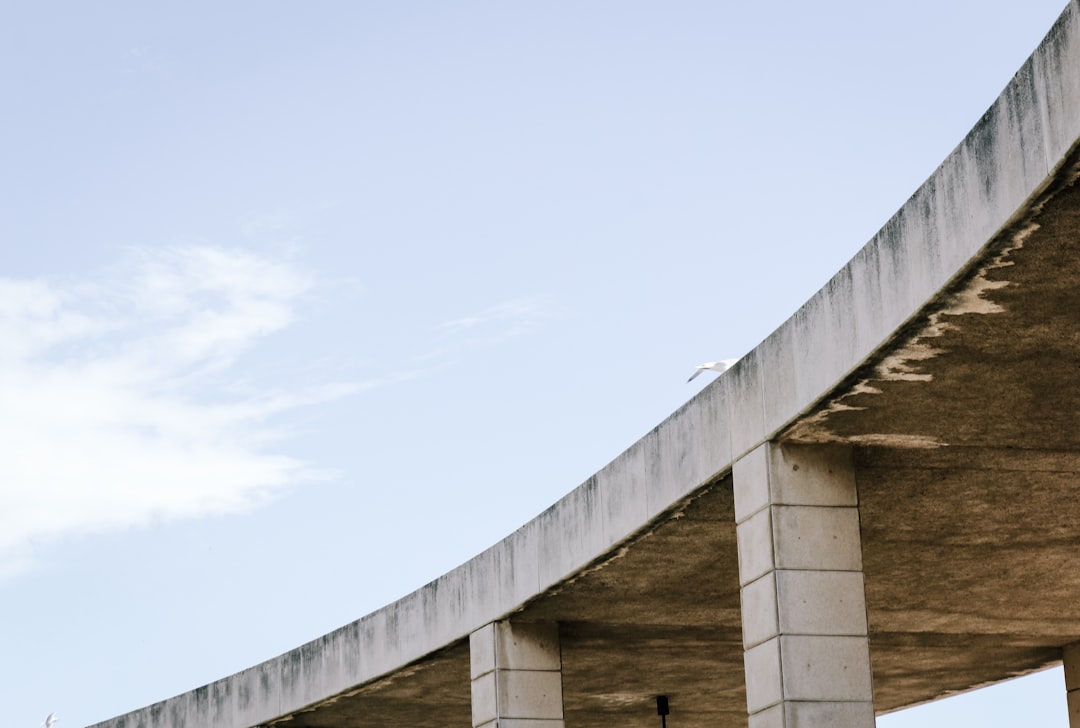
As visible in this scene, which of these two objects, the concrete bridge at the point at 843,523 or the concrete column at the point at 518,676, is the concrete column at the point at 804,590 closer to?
the concrete bridge at the point at 843,523

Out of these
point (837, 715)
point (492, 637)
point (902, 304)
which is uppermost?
point (902, 304)

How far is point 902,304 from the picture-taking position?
10.9m

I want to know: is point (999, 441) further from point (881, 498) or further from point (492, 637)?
point (492, 637)

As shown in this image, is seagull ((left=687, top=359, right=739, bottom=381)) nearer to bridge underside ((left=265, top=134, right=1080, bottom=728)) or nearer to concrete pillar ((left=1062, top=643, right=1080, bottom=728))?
bridge underside ((left=265, top=134, right=1080, bottom=728))

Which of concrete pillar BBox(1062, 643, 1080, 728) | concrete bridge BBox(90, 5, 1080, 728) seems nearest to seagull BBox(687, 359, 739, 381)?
concrete bridge BBox(90, 5, 1080, 728)

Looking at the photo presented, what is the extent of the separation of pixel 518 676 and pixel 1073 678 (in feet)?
24.3

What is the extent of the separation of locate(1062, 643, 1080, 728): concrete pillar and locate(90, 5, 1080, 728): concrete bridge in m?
0.04

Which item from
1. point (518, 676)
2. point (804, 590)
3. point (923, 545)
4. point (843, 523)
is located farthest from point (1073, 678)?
point (804, 590)

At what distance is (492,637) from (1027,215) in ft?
33.0

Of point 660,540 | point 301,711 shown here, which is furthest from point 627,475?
point 301,711

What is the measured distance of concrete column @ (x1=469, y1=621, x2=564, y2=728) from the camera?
18.1 m

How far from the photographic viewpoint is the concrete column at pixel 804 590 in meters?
12.9

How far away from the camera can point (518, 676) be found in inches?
716

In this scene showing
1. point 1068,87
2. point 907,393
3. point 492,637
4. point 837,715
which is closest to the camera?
point 1068,87
